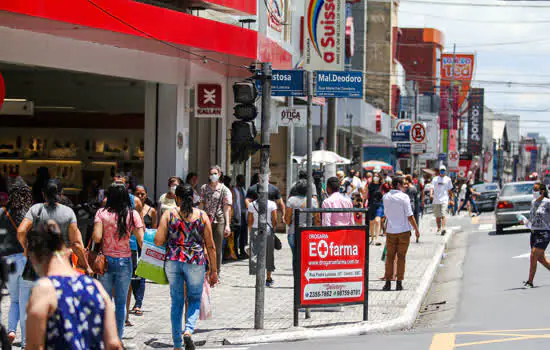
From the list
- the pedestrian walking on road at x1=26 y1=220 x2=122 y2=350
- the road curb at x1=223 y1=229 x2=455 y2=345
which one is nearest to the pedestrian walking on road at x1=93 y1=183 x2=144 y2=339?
the road curb at x1=223 y1=229 x2=455 y2=345

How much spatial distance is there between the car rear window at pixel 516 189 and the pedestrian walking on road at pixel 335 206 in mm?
15269

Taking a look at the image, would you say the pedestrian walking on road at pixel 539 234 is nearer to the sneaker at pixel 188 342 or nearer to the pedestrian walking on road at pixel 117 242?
the sneaker at pixel 188 342

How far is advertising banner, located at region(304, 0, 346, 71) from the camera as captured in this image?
20.0 meters

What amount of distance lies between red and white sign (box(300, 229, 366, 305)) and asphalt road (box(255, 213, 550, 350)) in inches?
32.0

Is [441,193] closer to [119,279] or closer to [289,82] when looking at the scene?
[289,82]

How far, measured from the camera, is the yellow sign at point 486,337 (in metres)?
9.97

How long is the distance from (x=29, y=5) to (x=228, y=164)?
10.5m

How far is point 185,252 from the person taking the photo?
30.6 feet

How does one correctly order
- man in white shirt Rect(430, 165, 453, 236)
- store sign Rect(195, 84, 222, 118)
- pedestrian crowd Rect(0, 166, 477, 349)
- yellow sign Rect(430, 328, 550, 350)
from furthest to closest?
man in white shirt Rect(430, 165, 453, 236) < store sign Rect(195, 84, 222, 118) < yellow sign Rect(430, 328, 550, 350) < pedestrian crowd Rect(0, 166, 477, 349)

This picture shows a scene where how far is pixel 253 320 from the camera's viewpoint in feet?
39.0

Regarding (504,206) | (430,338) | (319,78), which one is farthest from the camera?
(504,206)

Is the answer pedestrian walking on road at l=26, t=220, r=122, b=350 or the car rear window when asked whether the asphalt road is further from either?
the car rear window

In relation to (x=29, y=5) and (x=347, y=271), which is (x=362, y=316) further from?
(x=29, y=5)

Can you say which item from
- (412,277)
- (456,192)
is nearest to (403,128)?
(456,192)
